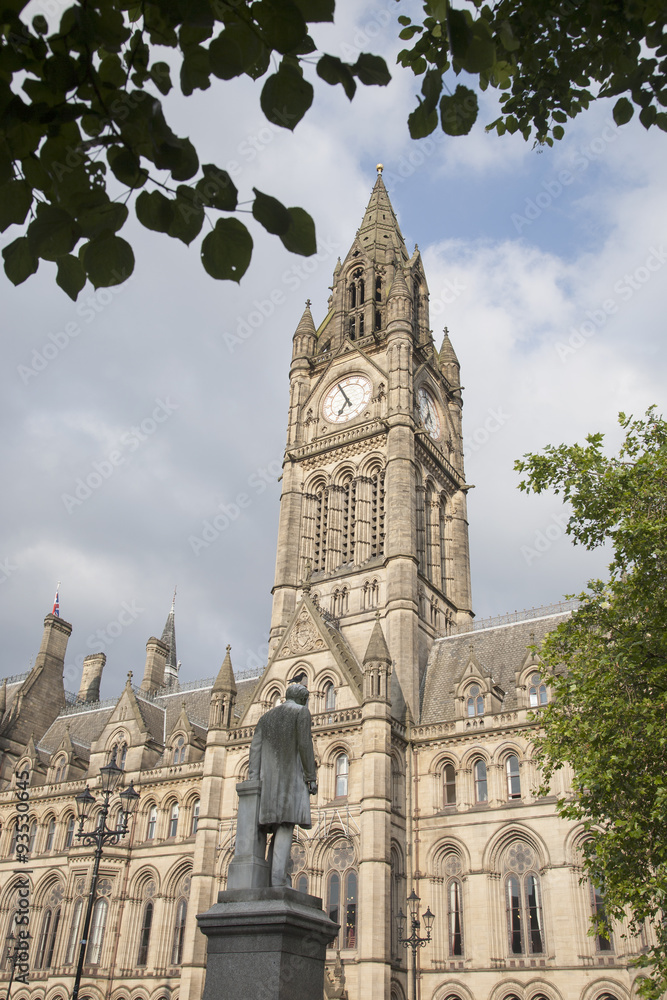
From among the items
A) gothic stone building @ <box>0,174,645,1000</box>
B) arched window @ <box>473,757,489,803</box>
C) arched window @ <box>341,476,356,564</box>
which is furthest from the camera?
arched window @ <box>341,476,356,564</box>

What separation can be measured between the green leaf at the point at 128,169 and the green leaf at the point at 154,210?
9cm

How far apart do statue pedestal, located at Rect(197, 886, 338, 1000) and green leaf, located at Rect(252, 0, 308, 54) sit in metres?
8.10

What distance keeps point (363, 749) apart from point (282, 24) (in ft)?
102

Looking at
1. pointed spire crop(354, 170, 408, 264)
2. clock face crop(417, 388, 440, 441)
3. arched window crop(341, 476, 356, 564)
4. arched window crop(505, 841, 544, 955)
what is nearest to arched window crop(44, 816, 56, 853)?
arched window crop(341, 476, 356, 564)

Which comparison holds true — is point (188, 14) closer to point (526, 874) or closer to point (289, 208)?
point (289, 208)

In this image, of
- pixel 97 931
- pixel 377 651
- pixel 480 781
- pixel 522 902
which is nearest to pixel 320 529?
pixel 377 651

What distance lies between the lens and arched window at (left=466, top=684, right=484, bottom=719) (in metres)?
35.0

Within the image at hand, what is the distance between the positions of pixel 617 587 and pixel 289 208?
16.3 m

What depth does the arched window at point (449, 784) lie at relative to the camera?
3350 cm

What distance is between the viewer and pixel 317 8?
13.1ft

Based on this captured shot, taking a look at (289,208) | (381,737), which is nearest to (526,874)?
(381,737)

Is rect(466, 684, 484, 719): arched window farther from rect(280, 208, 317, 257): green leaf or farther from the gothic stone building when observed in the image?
rect(280, 208, 317, 257): green leaf

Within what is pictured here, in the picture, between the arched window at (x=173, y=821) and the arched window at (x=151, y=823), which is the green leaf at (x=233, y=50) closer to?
the arched window at (x=173, y=821)

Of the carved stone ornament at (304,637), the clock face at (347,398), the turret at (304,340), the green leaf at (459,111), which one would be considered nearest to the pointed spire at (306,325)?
the turret at (304,340)
